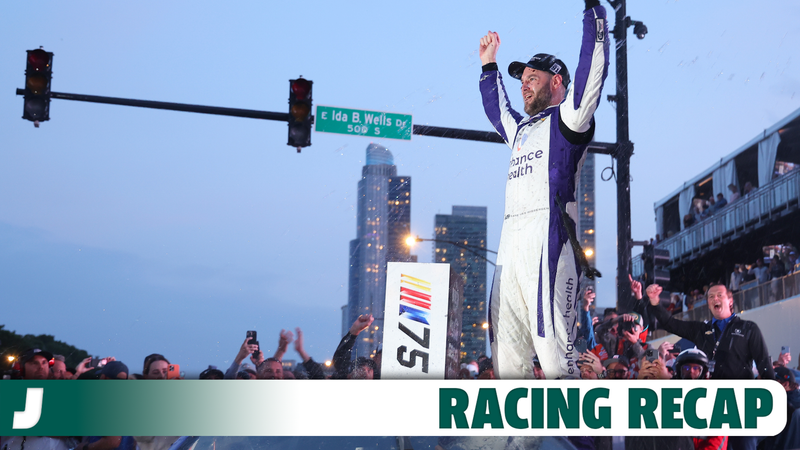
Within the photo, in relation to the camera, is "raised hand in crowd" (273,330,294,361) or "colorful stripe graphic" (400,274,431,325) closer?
"colorful stripe graphic" (400,274,431,325)

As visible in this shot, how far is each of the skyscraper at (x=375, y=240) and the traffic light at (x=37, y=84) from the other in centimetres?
421

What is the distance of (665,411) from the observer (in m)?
3.61

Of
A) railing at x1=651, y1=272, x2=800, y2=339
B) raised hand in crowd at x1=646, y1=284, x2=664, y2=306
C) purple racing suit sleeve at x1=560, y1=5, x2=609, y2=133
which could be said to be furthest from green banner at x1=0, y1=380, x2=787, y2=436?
railing at x1=651, y1=272, x2=800, y2=339

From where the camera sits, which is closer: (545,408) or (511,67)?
(545,408)

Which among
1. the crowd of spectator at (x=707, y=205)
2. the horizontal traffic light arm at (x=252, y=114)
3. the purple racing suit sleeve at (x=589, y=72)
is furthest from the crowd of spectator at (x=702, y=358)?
A: the crowd of spectator at (x=707, y=205)

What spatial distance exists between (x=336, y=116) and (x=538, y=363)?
5520 millimetres

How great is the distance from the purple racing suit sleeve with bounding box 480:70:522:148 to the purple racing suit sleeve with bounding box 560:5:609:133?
0.57 metres

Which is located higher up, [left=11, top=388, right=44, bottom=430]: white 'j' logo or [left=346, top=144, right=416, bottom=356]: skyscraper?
[left=346, top=144, right=416, bottom=356]: skyscraper

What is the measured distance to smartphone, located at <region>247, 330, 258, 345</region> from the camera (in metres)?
5.91

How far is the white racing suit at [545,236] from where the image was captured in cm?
418

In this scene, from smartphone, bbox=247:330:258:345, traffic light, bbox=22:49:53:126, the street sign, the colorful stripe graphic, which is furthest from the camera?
the street sign

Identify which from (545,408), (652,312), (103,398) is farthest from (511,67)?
(103,398)

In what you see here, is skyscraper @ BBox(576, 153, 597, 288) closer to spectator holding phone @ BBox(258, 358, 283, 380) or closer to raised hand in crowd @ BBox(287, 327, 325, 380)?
raised hand in crowd @ BBox(287, 327, 325, 380)

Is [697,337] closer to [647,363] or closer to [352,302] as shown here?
[647,363]
